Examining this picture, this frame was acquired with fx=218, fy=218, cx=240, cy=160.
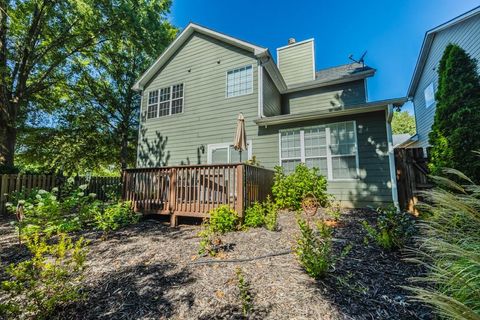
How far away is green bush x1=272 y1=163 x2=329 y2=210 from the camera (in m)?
6.26

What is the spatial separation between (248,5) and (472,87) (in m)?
10.4

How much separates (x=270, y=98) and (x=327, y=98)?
299 centimetres

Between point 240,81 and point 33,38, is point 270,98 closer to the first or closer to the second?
point 240,81

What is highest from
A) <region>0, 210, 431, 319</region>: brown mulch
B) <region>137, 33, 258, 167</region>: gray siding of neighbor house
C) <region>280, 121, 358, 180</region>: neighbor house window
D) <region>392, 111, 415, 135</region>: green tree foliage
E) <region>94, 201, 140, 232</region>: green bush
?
<region>392, 111, 415, 135</region>: green tree foliage

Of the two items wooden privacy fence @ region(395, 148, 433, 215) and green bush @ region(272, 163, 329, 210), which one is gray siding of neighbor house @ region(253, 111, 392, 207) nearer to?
wooden privacy fence @ region(395, 148, 433, 215)

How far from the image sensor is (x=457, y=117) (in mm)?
5730

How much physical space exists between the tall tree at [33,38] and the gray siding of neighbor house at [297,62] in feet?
30.0

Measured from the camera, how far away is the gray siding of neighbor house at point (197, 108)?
8.84m

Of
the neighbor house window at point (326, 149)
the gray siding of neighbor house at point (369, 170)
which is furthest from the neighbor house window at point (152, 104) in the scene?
the gray siding of neighbor house at point (369, 170)

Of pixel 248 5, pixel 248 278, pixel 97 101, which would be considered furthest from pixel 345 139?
pixel 97 101

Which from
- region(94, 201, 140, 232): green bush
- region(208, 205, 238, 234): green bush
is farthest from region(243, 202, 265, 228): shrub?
region(94, 201, 140, 232): green bush

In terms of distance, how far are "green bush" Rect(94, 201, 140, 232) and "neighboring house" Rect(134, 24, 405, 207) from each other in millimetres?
3920

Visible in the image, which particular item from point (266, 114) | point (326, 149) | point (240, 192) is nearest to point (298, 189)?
point (326, 149)

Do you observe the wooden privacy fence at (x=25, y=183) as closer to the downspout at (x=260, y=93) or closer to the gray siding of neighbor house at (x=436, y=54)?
the downspout at (x=260, y=93)
